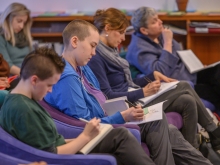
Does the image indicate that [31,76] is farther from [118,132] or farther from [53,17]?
[53,17]

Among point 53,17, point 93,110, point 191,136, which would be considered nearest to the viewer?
point 93,110

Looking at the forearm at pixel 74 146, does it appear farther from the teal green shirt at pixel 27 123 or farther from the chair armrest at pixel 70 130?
the chair armrest at pixel 70 130

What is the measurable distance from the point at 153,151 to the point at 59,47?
2605mm

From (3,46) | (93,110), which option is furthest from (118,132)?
(3,46)

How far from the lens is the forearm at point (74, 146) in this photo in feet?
6.09

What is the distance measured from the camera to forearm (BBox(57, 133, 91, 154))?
6.09ft

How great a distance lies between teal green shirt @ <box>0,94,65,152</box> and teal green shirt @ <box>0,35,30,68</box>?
206 cm

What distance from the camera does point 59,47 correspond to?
4719mm

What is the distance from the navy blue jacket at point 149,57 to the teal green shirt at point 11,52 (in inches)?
42.4

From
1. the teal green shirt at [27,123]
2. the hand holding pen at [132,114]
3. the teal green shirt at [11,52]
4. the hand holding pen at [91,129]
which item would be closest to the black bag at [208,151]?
the hand holding pen at [132,114]

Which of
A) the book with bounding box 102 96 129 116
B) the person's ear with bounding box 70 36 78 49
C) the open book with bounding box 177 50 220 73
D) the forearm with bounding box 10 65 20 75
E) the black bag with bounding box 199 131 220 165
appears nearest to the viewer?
the person's ear with bounding box 70 36 78 49

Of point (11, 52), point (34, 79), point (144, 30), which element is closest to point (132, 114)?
point (34, 79)

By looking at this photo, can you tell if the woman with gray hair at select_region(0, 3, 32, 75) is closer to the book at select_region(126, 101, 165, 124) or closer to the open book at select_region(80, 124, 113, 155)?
the book at select_region(126, 101, 165, 124)

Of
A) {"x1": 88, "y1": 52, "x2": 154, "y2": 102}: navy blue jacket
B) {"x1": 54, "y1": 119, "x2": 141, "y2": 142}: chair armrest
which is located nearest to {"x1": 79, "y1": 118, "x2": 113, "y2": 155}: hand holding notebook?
{"x1": 54, "y1": 119, "x2": 141, "y2": 142}: chair armrest
